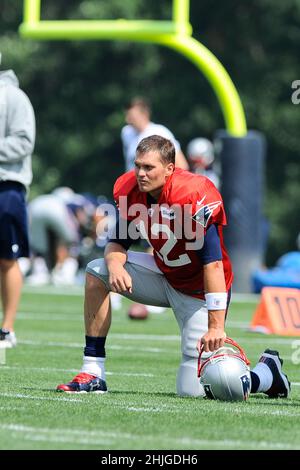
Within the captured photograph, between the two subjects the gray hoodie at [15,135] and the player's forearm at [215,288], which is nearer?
the player's forearm at [215,288]

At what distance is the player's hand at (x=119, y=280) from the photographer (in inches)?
223

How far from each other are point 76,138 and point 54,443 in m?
25.3

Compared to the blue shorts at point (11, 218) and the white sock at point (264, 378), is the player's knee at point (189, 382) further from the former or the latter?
the blue shorts at point (11, 218)

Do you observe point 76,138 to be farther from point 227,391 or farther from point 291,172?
point 227,391

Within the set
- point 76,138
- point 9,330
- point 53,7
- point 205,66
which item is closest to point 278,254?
point 76,138

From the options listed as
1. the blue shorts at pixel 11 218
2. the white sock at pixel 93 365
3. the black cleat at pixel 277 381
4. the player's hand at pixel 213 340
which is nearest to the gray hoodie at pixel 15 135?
the blue shorts at pixel 11 218

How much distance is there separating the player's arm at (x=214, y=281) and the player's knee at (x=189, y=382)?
0.75 ft

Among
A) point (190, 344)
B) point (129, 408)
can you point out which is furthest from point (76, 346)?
point (129, 408)

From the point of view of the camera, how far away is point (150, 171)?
5.62m

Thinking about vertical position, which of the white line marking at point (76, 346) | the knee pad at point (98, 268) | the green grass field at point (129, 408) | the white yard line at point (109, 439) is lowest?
the white yard line at point (109, 439)

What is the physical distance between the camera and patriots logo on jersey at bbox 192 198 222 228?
220 inches

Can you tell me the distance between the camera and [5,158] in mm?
7934

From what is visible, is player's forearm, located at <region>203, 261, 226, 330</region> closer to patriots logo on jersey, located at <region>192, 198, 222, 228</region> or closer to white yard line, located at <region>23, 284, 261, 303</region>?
patriots logo on jersey, located at <region>192, 198, 222, 228</region>

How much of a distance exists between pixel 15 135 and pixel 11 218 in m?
0.49
